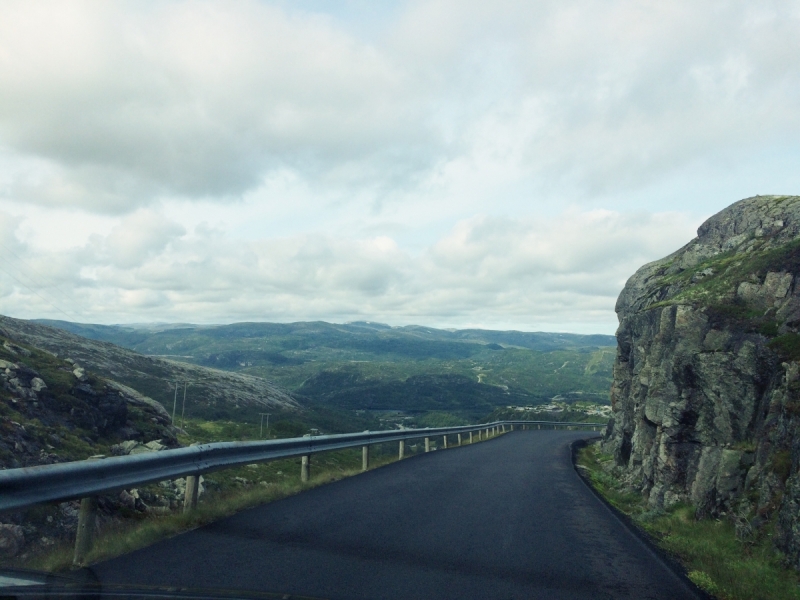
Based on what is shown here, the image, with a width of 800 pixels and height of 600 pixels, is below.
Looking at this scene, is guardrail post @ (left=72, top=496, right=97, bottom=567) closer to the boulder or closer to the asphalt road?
the asphalt road

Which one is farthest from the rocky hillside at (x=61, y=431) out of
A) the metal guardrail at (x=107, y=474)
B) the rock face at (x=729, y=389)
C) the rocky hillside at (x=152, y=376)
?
the rocky hillside at (x=152, y=376)

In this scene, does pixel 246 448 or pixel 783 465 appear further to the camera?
pixel 246 448

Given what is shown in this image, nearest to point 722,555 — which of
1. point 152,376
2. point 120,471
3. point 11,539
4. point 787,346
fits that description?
point 787,346

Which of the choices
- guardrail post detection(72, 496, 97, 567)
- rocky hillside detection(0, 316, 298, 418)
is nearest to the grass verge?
guardrail post detection(72, 496, 97, 567)

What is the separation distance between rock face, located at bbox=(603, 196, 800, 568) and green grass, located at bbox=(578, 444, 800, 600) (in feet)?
1.05

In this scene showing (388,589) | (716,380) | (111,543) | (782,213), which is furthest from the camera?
(782,213)

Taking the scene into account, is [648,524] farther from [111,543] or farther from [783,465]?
[111,543]

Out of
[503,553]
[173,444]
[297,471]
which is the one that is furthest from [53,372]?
[503,553]

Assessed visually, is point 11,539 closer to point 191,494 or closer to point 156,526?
point 191,494

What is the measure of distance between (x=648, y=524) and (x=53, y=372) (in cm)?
2301

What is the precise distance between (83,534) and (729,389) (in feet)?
43.5

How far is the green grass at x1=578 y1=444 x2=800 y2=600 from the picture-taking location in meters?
6.28

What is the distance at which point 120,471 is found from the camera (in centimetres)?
663

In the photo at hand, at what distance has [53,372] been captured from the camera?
77.4 ft
